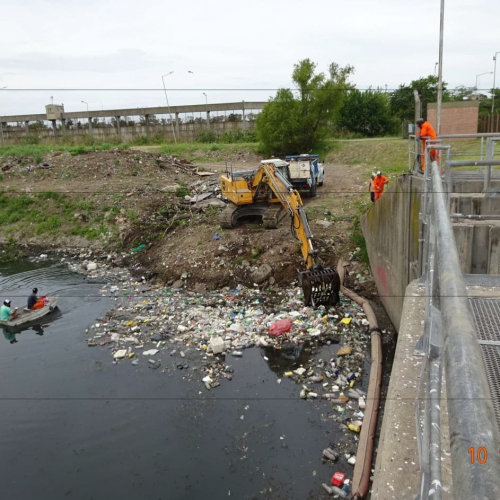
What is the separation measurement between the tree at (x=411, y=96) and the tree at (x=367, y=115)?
26.9 inches

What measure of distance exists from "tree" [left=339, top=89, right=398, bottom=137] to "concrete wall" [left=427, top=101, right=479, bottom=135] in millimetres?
11577

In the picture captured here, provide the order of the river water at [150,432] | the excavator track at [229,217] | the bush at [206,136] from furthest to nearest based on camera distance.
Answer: the bush at [206,136]
the excavator track at [229,217]
the river water at [150,432]

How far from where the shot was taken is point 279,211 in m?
15.4

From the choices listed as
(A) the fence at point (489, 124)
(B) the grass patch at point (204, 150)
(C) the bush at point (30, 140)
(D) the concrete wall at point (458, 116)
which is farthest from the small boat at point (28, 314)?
(C) the bush at point (30, 140)

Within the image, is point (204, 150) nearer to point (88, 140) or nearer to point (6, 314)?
point (88, 140)

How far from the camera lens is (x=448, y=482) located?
2205 mm

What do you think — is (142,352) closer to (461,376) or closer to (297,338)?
(297,338)

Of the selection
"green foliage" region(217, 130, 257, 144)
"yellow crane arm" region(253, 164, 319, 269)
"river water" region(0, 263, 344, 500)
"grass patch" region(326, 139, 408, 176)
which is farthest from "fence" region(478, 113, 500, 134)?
"river water" region(0, 263, 344, 500)

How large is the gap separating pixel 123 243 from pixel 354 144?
1635 cm

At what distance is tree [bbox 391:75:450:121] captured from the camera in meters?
33.4

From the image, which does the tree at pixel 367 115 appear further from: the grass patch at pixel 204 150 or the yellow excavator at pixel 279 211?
the yellow excavator at pixel 279 211

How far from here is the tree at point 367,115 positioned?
34375 mm

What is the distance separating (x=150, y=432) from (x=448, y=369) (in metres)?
7.49

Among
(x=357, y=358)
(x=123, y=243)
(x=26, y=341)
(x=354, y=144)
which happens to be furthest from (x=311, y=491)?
(x=354, y=144)
